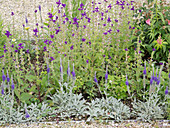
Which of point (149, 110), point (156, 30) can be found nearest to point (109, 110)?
point (149, 110)

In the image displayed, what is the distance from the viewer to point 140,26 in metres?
4.55

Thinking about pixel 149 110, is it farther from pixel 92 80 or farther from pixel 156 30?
pixel 156 30

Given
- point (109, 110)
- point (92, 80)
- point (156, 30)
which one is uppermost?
point (156, 30)

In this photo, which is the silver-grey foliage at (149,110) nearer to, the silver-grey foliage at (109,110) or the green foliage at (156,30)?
the silver-grey foliage at (109,110)

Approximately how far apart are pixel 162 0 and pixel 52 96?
2639mm

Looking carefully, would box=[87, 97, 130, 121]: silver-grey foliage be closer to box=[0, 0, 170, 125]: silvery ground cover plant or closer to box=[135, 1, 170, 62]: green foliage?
box=[0, 0, 170, 125]: silvery ground cover plant

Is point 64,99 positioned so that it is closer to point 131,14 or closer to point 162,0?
point 131,14

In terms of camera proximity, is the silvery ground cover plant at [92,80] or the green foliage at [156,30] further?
the green foliage at [156,30]

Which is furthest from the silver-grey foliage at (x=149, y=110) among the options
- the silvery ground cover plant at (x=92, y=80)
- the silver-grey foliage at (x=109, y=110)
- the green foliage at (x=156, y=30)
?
the green foliage at (x=156, y=30)

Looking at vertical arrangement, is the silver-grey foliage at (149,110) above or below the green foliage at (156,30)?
below

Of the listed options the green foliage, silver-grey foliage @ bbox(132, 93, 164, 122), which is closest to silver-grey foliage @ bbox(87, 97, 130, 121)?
silver-grey foliage @ bbox(132, 93, 164, 122)

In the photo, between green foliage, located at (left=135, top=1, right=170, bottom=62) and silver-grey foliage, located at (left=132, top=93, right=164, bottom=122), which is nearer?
silver-grey foliage, located at (left=132, top=93, right=164, bottom=122)

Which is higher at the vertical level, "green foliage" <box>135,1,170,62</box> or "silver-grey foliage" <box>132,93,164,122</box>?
"green foliage" <box>135,1,170,62</box>

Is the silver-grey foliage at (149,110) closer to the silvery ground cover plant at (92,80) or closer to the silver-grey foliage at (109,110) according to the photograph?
the silvery ground cover plant at (92,80)
